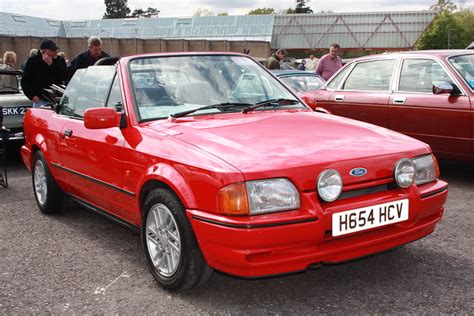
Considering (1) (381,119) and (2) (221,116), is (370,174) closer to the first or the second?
(2) (221,116)

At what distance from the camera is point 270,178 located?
9.53ft

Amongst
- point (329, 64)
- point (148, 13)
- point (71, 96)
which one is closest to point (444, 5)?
point (148, 13)

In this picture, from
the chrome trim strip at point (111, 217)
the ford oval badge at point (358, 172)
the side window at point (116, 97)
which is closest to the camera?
the ford oval badge at point (358, 172)

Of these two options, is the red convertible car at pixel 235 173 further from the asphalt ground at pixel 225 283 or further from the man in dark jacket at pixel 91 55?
the man in dark jacket at pixel 91 55

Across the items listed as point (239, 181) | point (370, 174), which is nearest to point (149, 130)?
point (239, 181)

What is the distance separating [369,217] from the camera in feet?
10.1

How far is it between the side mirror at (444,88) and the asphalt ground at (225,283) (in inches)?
73.1

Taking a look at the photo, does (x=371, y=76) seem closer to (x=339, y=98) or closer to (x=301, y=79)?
(x=339, y=98)

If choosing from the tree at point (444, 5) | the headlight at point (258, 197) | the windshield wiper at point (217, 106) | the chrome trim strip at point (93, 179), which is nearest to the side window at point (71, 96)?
the chrome trim strip at point (93, 179)

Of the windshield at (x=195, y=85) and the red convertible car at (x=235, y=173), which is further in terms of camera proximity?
the windshield at (x=195, y=85)

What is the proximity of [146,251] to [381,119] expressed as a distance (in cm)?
421

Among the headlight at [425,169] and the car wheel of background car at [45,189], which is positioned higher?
the headlight at [425,169]

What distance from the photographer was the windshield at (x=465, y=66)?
6.25 m

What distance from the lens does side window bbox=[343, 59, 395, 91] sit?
23.1 feet
